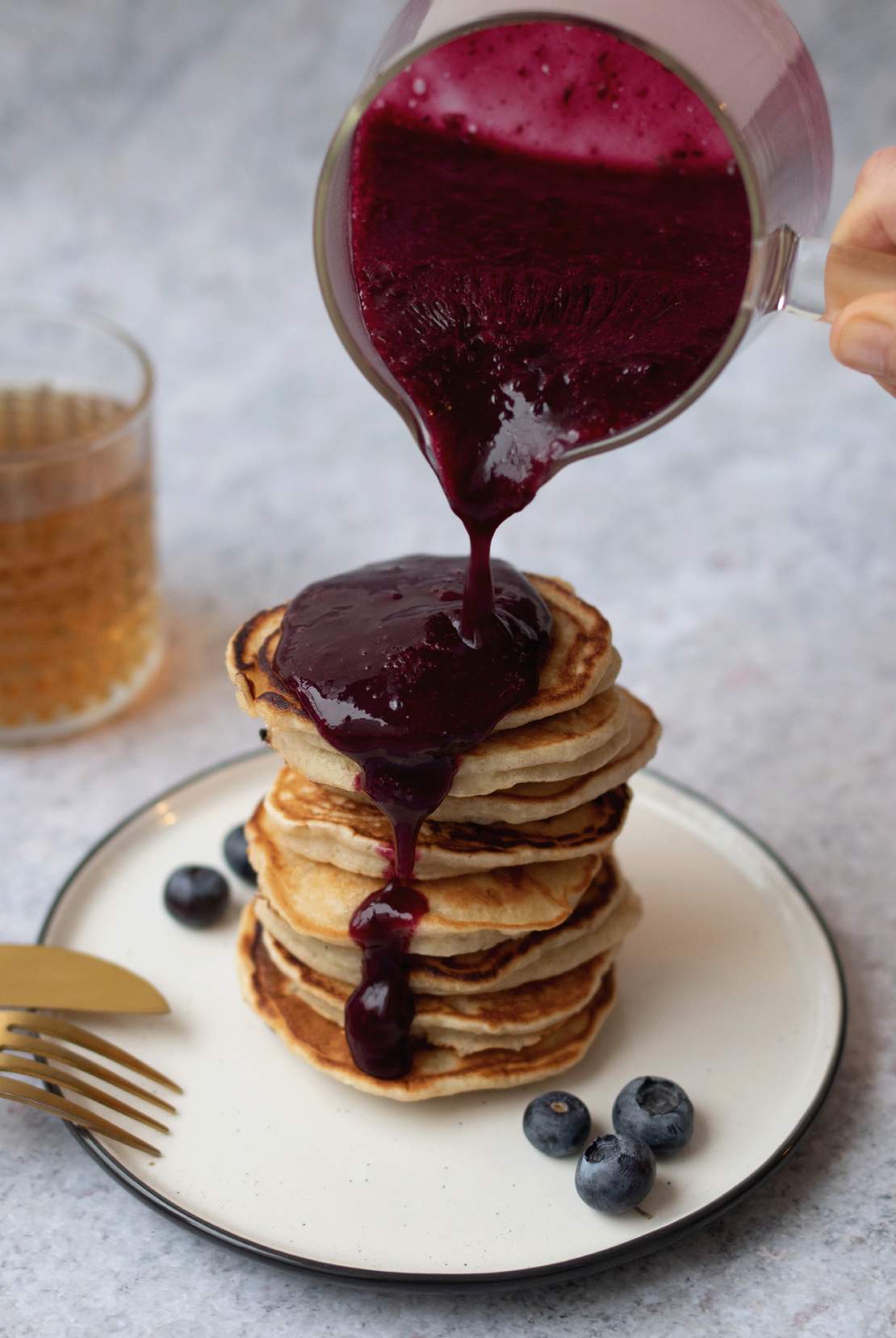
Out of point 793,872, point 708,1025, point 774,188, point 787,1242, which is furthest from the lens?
point 793,872

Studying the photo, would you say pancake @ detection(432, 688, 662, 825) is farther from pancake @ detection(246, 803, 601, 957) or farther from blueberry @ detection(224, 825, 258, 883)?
blueberry @ detection(224, 825, 258, 883)

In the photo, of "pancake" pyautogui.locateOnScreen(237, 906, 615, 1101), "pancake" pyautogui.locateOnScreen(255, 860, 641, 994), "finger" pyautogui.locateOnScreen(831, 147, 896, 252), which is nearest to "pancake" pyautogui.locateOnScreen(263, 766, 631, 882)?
"pancake" pyautogui.locateOnScreen(255, 860, 641, 994)

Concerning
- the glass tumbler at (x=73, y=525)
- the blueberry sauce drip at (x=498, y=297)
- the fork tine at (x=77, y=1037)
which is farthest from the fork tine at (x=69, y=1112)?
the glass tumbler at (x=73, y=525)

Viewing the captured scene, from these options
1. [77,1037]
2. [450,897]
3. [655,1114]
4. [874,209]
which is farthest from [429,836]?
[874,209]

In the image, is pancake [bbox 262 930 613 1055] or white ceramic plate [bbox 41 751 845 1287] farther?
pancake [bbox 262 930 613 1055]

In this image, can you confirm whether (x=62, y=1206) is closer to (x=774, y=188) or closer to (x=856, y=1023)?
(x=856, y=1023)

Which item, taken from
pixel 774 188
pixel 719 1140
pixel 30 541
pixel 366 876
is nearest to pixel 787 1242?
pixel 719 1140

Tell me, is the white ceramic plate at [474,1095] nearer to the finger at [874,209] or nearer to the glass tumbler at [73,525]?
the glass tumbler at [73,525]
